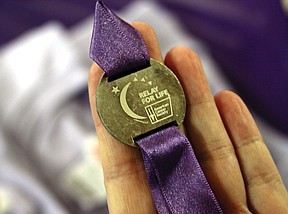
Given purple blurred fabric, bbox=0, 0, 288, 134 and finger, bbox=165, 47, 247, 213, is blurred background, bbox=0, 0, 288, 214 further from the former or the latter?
finger, bbox=165, 47, 247, 213

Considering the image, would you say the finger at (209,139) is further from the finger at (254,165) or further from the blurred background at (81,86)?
the blurred background at (81,86)

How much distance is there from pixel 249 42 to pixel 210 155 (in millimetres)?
762

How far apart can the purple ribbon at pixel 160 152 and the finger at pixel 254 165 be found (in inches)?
3.8

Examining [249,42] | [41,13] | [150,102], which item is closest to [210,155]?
[150,102]

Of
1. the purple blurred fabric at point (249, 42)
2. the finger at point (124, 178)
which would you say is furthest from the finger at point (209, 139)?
the purple blurred fabric at point (249, 42)

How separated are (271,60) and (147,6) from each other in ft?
1.56

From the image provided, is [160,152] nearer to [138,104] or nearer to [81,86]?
[138,104]

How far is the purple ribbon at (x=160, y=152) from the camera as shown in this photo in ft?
2.18

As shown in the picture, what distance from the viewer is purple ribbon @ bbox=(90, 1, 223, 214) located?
664mm

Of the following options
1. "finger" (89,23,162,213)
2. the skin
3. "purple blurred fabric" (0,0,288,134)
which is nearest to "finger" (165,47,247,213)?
the skin

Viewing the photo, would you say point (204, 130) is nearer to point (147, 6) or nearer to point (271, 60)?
point (271, 60)

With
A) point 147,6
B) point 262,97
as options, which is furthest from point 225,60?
point 147,6

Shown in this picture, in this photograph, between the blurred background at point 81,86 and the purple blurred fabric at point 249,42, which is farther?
the purple blurred fabric at point 249,42

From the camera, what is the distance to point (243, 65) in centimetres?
135
